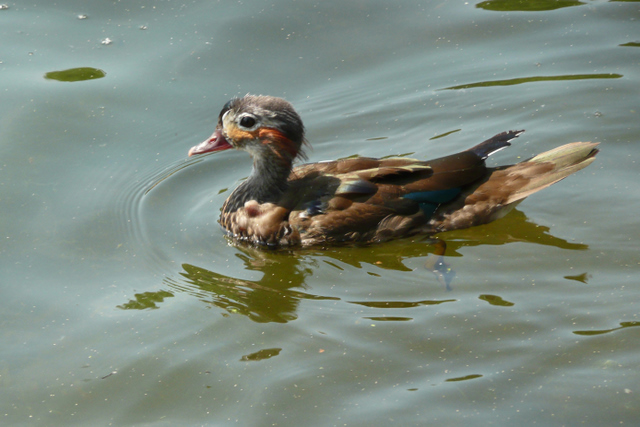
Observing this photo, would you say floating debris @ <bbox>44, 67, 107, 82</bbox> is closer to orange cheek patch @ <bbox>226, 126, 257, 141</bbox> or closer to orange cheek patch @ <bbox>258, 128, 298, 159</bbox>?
orange cheek patch @ <bbox>226, 126, 257, 141</bbox>

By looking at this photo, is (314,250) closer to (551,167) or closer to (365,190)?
(365,190)

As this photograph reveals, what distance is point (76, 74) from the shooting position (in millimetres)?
8945

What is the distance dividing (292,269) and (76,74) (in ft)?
13.6

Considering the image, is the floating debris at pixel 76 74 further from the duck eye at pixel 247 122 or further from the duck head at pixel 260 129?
the duck eye at pixel 247 122

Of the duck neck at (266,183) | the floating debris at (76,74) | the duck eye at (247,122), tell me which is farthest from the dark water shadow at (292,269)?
the floating debris at (76,74)

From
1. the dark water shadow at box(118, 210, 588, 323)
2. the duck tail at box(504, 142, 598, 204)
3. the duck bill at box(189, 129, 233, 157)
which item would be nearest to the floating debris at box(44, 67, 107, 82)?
the duck bill at box(189, 129, 233, 157)

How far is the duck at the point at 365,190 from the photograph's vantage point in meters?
6.78

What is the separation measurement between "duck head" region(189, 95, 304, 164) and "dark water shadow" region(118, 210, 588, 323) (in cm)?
98

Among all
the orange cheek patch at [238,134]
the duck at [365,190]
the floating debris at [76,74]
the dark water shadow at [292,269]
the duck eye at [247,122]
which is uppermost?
the floating debris at [76,74]

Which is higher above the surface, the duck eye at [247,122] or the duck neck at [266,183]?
the duck eye at [247,122]

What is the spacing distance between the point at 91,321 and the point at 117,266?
78 centimetres

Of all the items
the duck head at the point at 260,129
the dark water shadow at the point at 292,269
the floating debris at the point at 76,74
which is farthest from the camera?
the floating debris at the point at 76,74

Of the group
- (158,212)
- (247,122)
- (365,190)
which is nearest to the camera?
(365,190)

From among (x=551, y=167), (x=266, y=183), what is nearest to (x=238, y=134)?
(x=266, y=183)
